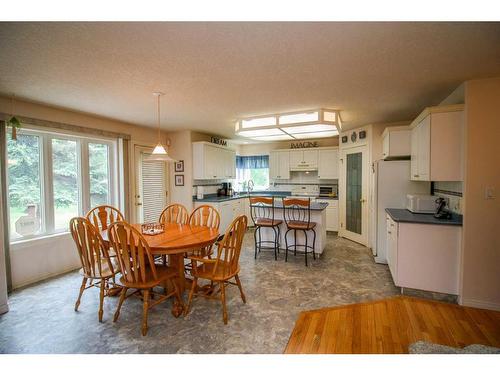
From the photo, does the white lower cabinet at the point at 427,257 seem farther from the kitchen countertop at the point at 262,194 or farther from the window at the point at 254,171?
the window at the point at 254,171

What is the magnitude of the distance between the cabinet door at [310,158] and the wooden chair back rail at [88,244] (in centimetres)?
489

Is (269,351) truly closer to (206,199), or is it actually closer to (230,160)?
(206,199)

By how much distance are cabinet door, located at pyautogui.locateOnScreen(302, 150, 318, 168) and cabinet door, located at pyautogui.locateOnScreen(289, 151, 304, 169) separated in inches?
2.2

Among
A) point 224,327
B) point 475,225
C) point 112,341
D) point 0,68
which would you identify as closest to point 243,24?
point 0,68

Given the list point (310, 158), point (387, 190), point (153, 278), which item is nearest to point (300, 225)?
point (387, 190)

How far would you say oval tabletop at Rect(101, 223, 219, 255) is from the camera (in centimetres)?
224

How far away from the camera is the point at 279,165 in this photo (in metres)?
6.53

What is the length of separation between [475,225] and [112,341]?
11.5ft

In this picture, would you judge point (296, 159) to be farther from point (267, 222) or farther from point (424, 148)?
point (424, 148)

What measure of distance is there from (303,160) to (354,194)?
1619 millimetres

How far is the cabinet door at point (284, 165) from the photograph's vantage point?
6.41 meters

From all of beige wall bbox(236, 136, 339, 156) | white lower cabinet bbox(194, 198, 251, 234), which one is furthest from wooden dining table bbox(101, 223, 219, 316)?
beige wall bbox(236, 136, 339, 156)

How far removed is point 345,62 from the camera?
2.08 metres
